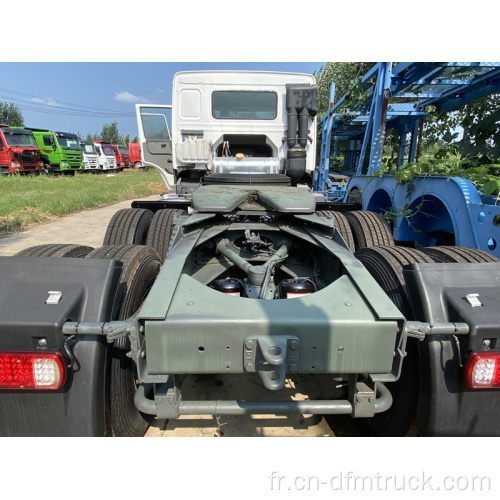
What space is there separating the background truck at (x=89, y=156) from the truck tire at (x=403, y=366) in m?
27.2

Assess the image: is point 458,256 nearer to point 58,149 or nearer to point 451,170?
point 451,170

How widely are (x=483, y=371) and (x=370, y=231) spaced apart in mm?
2292

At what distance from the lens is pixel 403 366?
181cm

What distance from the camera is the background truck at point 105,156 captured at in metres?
27.9

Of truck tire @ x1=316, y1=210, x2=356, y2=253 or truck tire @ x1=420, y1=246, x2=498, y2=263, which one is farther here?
truck tire @ x1=316, y1=210, x2=356, y2=253

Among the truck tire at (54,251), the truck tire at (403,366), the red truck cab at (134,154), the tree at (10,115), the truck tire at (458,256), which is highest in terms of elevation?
the tree at (10,115)

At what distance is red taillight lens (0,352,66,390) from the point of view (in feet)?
4.75

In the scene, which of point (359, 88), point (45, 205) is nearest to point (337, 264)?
point (359, 88)

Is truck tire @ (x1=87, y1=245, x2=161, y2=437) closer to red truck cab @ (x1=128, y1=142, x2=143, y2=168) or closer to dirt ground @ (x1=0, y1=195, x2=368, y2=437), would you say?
dirt ground @ (x1=0, y1=195, x2=368, y2=437)

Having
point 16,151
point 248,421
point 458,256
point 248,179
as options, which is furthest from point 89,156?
point 458,256

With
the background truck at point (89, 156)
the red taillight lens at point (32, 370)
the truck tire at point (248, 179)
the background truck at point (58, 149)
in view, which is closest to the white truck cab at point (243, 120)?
the truck tire at point (248, 179)

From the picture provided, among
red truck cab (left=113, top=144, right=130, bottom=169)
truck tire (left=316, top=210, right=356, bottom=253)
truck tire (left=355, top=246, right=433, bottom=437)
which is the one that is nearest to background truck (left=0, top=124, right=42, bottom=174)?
red truck cab (left=113, top=144, right=130, bottom=169)

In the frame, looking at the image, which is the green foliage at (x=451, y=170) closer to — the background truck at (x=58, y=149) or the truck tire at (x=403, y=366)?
the truck tire at (x=403, y=366)

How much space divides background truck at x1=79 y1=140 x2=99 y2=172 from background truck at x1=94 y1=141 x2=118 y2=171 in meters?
0.69
